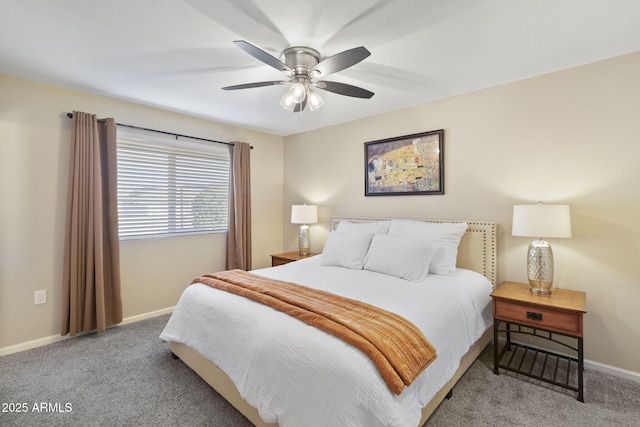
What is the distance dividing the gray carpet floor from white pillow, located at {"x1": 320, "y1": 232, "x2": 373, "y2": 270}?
127cm

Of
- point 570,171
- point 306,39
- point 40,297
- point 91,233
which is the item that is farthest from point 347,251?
point 40,297

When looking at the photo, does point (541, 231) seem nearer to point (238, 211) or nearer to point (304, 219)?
point (304, 219)

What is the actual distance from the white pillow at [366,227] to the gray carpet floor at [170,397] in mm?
1451

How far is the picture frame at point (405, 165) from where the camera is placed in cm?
309

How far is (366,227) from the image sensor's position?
10.8 feet

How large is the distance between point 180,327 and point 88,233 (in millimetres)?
1483

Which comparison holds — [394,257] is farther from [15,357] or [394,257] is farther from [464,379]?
[15,357]

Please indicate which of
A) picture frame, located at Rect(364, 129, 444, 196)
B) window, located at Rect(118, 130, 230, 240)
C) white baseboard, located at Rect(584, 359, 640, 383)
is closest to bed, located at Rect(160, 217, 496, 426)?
picture frame, located at Rect(364, 129, 444, 196)

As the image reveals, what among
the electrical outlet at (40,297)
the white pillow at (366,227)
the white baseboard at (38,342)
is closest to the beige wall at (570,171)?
the white pillow at (366,227)

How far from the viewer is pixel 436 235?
2.71 metres

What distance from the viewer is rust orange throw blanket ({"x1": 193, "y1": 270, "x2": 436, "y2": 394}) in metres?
1.30

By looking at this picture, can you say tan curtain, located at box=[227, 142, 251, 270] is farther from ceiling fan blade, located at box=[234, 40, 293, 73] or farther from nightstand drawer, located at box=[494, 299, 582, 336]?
nightstand drawer, located at box=[494, 299, 582, 336]

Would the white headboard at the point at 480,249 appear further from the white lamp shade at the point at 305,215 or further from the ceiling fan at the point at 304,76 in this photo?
the white lamp shade at the point at 305,215

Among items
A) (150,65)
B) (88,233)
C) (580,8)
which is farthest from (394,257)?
(88,233)
